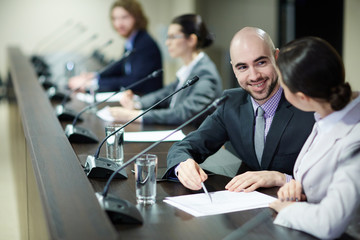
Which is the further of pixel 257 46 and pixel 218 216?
pixel 257 46

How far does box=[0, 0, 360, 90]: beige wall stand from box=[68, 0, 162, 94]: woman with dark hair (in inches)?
116

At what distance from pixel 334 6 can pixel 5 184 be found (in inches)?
159

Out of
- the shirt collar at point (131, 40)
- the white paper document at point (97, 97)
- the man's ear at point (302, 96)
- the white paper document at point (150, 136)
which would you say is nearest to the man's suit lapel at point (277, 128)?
the man's ear at point (302, 96)

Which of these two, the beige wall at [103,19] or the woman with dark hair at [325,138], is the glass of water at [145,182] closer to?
the woman with dark hair at [325,138]

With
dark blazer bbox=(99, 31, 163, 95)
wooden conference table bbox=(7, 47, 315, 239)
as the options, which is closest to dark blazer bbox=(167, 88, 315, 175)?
wooden conference table bbox=(7, 47, 315, 239)

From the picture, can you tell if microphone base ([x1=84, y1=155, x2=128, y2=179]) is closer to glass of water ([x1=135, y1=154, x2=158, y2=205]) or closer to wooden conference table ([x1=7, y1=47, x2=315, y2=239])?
wooden conference table ([x1=7, y1=47, x2=315, y2=239])

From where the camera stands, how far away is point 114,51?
9250mm

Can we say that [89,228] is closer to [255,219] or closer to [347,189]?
[255,219]

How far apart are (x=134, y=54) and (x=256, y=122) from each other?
113 inches

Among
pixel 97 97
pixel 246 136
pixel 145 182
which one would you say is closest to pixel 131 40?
pixel 97 97

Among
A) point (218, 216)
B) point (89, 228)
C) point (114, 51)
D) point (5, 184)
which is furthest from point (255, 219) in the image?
point (114, 51)

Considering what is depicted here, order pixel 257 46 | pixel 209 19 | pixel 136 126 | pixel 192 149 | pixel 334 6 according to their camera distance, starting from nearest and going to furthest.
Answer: pixel 257 46 → pixel 192 149 → pixel 136 126 → pixel 334 6 → pixel 209 19

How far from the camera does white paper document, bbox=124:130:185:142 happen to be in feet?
8.75

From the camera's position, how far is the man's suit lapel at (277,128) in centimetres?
198
